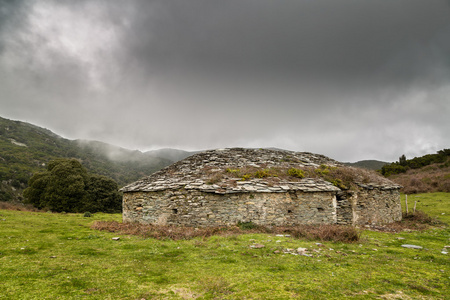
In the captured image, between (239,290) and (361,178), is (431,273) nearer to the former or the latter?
(239,290)

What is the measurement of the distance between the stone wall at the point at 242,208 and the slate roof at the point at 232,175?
0.37 m

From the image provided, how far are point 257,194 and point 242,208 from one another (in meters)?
1.17

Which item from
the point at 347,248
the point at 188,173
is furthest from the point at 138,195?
the point at 347,248

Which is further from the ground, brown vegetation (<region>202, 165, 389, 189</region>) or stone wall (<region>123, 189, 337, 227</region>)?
brown vegetation (<region>202, 165, 389, 189</region>)

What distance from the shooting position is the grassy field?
15.8 feet

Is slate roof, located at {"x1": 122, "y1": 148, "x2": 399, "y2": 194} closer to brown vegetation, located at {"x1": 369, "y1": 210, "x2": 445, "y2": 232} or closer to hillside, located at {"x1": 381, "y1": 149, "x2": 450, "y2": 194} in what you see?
brown vegetation, located at {"x1": 369, "y1": 210, "x2": 445, "y2": 232}

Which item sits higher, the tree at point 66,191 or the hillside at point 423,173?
the hillside at point 423,173

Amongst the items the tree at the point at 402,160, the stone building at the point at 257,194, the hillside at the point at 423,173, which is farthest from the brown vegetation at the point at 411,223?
the tree at the point at 402,160

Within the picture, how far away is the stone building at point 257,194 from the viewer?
12.3m

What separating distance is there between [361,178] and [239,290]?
48.3 ft

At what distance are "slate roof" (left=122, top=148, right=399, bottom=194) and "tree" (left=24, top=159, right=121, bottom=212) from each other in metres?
21.8

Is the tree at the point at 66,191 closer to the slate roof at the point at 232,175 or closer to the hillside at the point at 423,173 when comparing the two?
the slate roof at the point at 232,175

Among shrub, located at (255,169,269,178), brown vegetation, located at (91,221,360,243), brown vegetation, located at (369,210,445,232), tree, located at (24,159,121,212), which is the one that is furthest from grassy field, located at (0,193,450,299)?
tree, located at (24,159,121,212)

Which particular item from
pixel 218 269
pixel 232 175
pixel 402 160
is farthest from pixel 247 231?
pixel 402 160
